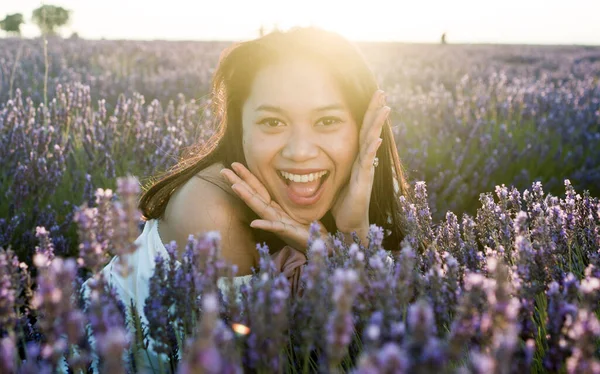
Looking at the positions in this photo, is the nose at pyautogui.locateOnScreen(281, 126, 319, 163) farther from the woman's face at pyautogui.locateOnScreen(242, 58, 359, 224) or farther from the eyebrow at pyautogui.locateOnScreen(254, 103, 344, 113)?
the eyebrow at pyautogui.locateOnScreen(254, 103, 344, 113)

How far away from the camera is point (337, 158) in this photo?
2.79 meters

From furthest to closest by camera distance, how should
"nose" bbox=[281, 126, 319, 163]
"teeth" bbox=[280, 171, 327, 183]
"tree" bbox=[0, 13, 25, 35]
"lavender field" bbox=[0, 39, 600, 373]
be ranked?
"tree" bbox=[0, 13, 25, 35] < "teeth" bbox=[280, 171, 327, 183] < "nose" bbox=[281, 126, 319, 163] < "lavender field" bbox=[0, 39, 600, 373]

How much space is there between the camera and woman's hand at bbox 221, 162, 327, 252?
104 inches

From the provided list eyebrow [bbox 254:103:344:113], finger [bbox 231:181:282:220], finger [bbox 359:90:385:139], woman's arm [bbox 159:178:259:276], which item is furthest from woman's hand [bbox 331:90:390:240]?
woman's arm [bbox 159:178:259:276]

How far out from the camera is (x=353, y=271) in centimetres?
108

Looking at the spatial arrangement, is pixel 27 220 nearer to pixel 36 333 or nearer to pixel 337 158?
pixel 36 333

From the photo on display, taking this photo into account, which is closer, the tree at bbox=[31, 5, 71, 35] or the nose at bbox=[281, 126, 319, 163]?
the nose at bbox=[281, 126, 319, 163]

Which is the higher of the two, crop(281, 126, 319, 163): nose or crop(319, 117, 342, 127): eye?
crop(319, 117, 342, 127): eye

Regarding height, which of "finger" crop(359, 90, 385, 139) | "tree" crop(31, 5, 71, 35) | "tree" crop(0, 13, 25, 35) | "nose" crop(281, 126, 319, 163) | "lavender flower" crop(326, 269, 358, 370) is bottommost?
"lavender flower" crop(326, 269, 358, 370)

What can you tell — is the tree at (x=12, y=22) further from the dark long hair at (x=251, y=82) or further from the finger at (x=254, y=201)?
the finger at (x=254, y=201)

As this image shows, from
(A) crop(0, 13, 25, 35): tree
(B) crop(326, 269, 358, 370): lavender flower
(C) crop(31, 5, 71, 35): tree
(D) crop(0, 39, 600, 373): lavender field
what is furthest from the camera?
(A) crop(0, 13, 25, 35): tree

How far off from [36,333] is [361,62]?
→ 6.29ft

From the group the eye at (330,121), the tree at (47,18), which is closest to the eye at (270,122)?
the eye at (330,121)

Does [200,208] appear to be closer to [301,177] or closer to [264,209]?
[264,209]
